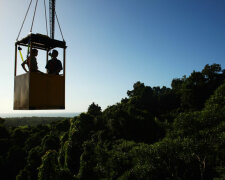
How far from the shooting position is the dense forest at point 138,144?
1323cm

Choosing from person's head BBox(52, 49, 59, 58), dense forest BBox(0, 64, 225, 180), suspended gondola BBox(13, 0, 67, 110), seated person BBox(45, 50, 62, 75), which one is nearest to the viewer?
suspended gondola BBox(13, 0, 67, 110)

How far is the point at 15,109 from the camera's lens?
5.59m

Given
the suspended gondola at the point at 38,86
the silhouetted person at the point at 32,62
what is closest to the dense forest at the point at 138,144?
the suspended gondola at the point at 38,86

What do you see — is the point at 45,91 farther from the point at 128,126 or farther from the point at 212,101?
the point at 128,126

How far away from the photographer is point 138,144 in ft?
73.3

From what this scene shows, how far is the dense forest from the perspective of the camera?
1323 centimetres

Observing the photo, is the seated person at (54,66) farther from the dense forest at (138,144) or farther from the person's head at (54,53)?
→ the dense forest at (138,144)

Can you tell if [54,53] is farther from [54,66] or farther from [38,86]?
[38,86]

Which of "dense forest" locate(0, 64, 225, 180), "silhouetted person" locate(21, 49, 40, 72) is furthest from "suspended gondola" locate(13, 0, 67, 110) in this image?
"dense forest" locate(0, 64, 225, 180)

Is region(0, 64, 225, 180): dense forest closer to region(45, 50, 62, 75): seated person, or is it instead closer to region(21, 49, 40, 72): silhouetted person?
region(45, 50, 62, 75): seated person

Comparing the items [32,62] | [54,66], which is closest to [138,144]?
[54,66]

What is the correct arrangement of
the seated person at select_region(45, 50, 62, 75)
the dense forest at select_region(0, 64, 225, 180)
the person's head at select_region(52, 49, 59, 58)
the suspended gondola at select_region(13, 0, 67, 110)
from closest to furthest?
the suspended gondola at select_region(13, 0, 67, 110) → the seated person at select_region(45, 50, 62, 75) → the person's head at select_region(52, 49, 59, 58) → the dense forest at select_region(0, 64, 225, 180)

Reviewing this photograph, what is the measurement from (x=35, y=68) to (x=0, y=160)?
32.2 meters

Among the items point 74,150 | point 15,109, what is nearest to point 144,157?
point 15,109
